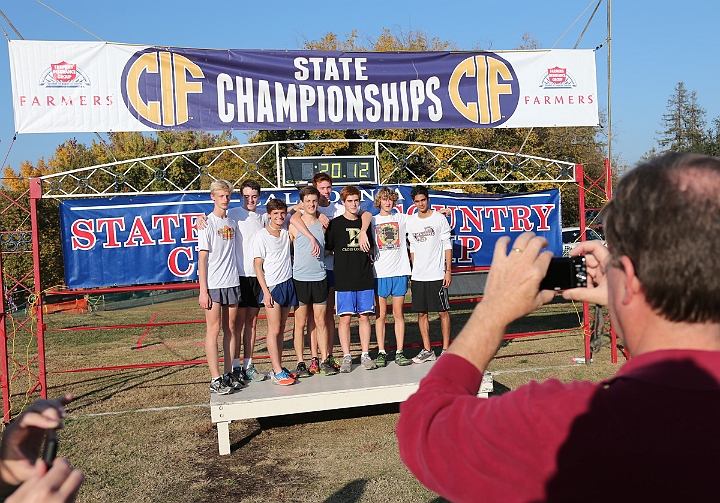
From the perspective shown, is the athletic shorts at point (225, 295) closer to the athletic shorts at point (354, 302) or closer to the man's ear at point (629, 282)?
the athletic shorts at point (354, 302)

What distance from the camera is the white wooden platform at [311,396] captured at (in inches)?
237

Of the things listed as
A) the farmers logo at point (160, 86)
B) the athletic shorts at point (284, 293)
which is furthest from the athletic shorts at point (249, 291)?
the farmers logo at point (160, 86)

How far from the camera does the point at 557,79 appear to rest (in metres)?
8.74

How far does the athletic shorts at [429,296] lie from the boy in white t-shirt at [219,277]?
2.27m

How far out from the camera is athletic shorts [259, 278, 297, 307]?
22.6ft

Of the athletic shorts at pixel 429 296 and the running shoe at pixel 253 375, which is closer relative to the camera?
the running shoe at pixel 253 375

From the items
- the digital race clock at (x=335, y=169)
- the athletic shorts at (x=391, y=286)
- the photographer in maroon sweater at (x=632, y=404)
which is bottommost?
the athletic shorts at (x=391, y=286)

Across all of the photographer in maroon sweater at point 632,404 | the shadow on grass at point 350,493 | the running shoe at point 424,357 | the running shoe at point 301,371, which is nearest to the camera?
the photographer in maroon sweater at point 632,404

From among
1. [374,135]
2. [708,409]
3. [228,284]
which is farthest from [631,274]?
[374,135]

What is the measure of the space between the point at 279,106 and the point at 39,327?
149 inches

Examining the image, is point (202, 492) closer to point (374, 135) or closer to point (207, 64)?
point (207, 64)

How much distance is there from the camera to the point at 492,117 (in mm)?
8648

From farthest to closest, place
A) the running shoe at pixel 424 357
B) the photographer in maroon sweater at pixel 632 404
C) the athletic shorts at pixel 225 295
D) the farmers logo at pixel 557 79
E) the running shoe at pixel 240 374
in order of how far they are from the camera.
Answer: the farmers logo at pixel 557 79 < the running shoe at pixel 424 357 < the running shoe at pixel 240 374 < the athletic shorts at pixel 225 295 < the photographer in maroon sweater at pixel 632 404

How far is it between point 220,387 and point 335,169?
3.31 metres
